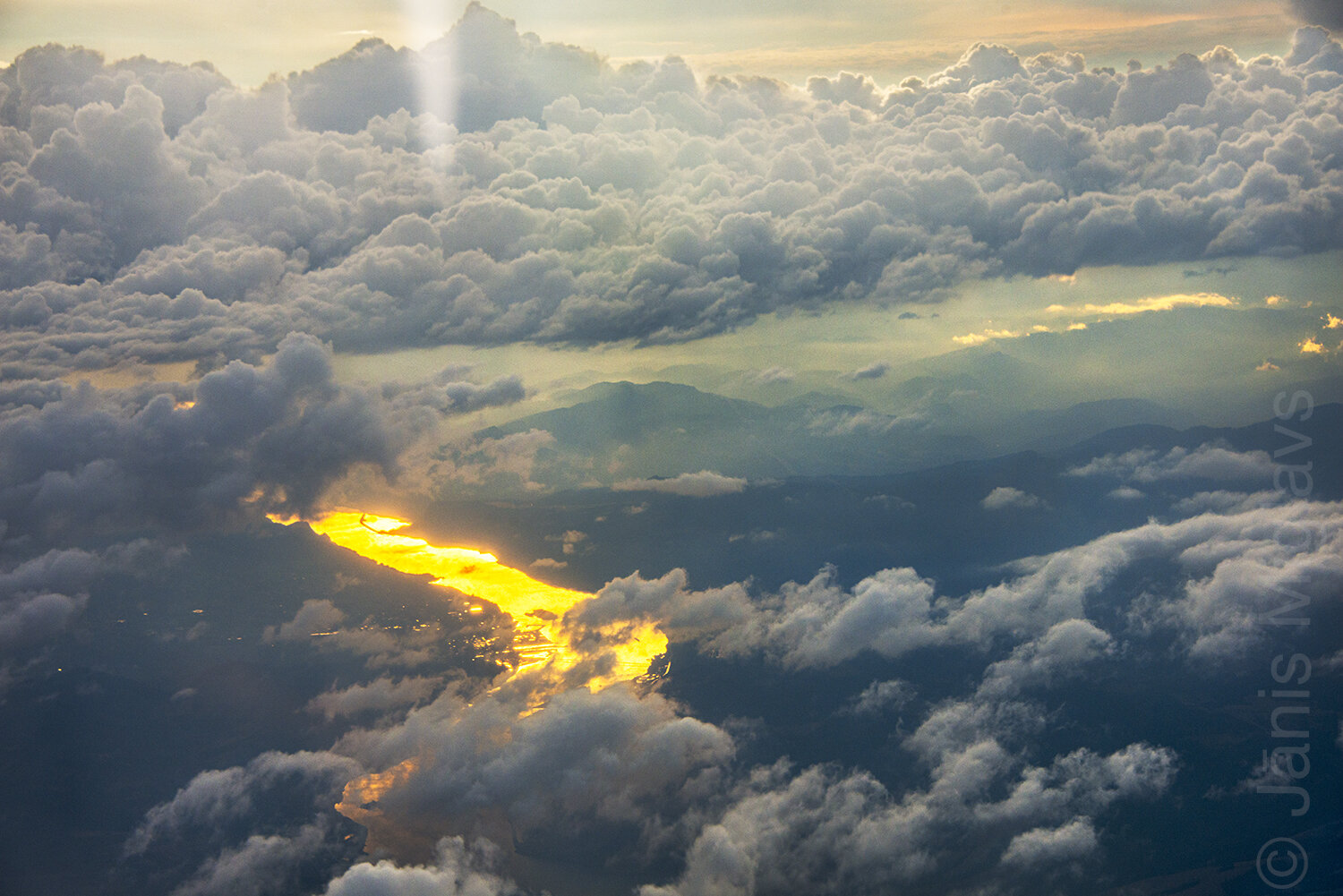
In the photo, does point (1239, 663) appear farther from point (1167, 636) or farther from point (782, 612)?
point (782, 612)

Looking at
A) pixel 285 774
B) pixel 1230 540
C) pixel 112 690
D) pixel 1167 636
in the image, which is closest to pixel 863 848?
pixel 1167 636

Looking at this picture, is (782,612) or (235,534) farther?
(235,534)
